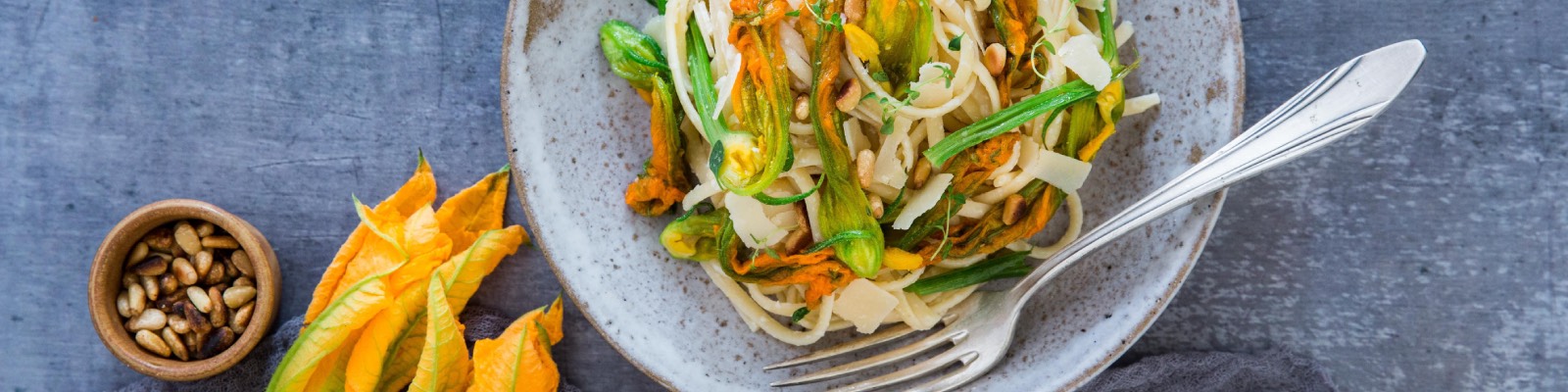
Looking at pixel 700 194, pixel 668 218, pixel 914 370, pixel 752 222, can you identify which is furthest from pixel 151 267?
pixel 914 370

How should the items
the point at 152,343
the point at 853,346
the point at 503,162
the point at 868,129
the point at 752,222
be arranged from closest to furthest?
the point at 752,222 < the point at 868,129 < the point at 853,346 < the point at 152,343 < the point at 503,162

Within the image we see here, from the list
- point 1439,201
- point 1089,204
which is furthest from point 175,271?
point 1439,201

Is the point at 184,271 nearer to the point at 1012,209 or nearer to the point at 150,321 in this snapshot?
the point at 150,321

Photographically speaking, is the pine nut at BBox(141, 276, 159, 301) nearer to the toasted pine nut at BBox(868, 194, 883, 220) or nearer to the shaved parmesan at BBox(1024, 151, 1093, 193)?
the toasted pine nut at BBox(868, 194, 883, 220)

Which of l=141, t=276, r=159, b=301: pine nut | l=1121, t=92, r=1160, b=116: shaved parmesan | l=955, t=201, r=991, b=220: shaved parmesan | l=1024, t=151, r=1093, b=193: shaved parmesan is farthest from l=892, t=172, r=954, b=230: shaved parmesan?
l=141, t=276, r=159, b=301: pine nut

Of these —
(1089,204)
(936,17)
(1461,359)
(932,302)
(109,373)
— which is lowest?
(109,373)

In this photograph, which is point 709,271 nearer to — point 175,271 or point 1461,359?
point 175,271
